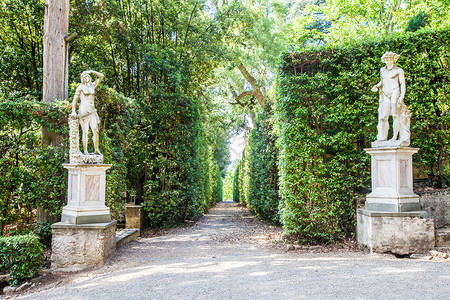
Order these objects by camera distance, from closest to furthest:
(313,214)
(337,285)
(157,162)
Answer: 1. (337,285)
2. (313,214)
3. (157,162)

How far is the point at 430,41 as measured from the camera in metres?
6.34

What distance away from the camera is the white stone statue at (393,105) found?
17.9 feet

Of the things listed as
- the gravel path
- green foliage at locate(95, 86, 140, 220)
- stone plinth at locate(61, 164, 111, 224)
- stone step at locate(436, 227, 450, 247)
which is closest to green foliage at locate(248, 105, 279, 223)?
the gravel path

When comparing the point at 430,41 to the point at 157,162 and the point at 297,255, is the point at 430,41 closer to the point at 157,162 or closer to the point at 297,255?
the point at 297,255

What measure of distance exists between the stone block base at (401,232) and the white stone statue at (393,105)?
1287 mm

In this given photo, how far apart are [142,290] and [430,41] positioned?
7.20 m

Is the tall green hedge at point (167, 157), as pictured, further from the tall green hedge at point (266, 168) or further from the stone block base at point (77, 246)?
the stone block base at point (77, 246)

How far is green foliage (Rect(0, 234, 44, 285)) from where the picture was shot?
15.8 ft

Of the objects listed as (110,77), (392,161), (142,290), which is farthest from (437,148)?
(110,77)

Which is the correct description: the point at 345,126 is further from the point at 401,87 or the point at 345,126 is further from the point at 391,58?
the point at 391,58

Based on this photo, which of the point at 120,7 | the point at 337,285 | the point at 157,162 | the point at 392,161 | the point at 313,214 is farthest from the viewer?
the point at 120,7

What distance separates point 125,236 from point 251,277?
4125mm

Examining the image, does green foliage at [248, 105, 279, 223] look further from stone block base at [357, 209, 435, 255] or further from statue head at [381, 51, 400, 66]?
stone block base at [357, 209, 435, 255]

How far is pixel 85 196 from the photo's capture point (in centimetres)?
557
